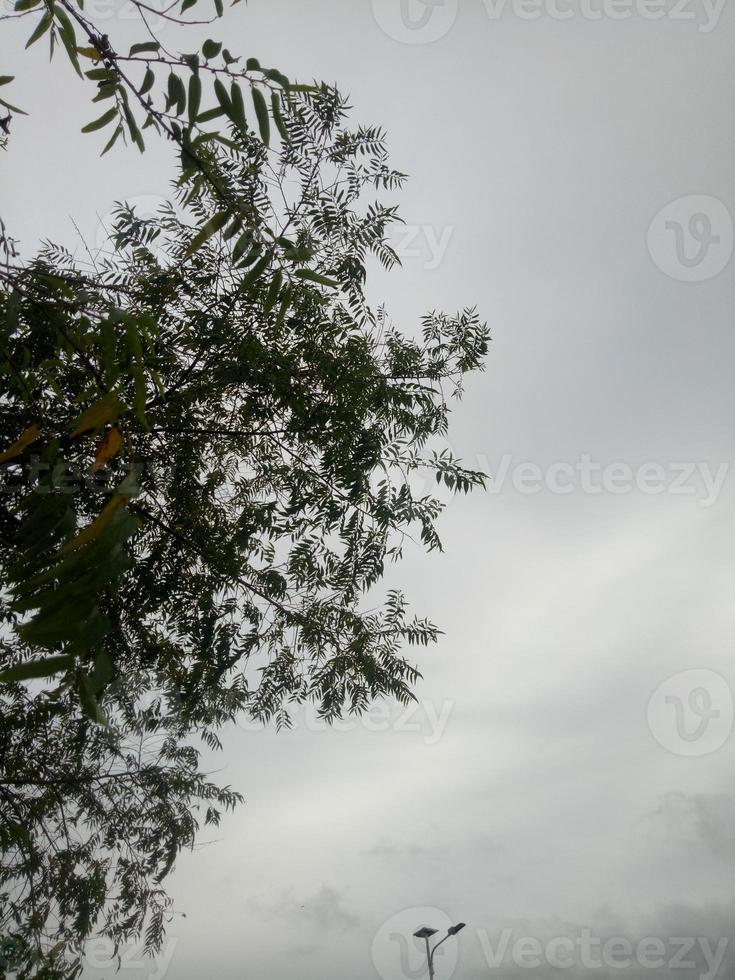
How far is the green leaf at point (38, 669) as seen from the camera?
3.31 ft

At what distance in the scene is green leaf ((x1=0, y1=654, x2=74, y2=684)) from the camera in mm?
1010

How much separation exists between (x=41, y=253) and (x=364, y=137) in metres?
2.12

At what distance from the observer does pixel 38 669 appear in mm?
1015

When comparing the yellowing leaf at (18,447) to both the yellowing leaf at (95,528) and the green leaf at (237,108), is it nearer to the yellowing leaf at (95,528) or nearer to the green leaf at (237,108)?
the yellowing leaf at (95,528)

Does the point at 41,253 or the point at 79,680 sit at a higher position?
the point at 41,253

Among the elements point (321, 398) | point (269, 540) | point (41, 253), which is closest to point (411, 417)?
point (321, 398)

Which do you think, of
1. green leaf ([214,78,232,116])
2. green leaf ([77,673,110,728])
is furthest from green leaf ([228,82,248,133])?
green leaf ([77,673,110,728])

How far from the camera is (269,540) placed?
4.99m

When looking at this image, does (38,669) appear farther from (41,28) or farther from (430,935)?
(430,935)

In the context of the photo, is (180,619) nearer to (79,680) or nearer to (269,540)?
(269,540)

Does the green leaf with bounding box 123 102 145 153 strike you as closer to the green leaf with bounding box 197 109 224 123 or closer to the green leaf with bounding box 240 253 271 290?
the green leaf with bounding box 197 109 224 123

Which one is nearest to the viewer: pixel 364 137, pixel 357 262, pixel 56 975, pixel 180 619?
pixel 56 975

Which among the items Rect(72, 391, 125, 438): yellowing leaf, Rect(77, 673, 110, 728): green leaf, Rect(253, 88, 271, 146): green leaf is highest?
Rect(253, 88, 271, 146): green leaf

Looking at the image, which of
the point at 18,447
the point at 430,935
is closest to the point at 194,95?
the point at 18,447
